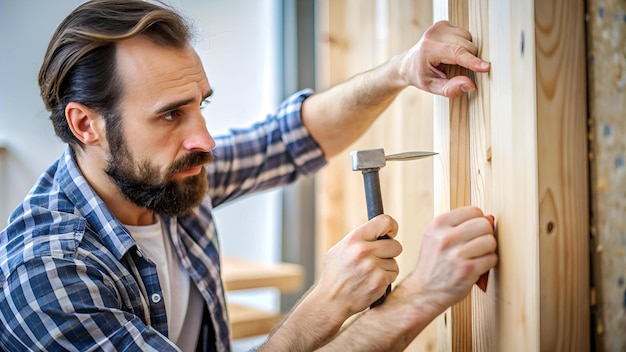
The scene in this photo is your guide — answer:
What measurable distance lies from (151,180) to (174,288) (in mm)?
265

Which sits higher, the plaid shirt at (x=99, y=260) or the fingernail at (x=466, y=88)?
the fingernail at (x=466, y=88)

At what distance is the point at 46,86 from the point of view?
141cm

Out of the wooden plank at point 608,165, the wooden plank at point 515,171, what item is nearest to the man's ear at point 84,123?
the wooden plank at point 515,171

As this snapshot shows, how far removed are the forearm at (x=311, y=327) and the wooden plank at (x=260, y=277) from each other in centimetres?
133

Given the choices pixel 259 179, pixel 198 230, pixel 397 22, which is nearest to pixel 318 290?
pixel 198 230

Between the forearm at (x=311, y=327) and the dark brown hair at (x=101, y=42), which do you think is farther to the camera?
the dark brown hair at (x=101, y=42)

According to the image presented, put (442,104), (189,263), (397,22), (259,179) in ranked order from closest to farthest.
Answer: (442,104)
(189,263)
(259,179)
(397,22)

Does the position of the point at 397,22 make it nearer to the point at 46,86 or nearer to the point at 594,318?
the point at 46,86

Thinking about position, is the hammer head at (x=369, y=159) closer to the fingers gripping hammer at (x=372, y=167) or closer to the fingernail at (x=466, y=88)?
the fingers gripping hammer at (x=372, y=167)

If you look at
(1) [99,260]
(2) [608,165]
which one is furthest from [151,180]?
(2) [608,165]

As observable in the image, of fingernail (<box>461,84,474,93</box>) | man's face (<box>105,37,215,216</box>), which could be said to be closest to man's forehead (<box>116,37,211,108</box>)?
man's face (<box>105,37,215,216</box>)

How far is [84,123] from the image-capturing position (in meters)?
1.37

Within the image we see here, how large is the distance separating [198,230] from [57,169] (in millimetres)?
349

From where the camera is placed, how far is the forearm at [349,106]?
1336mm
